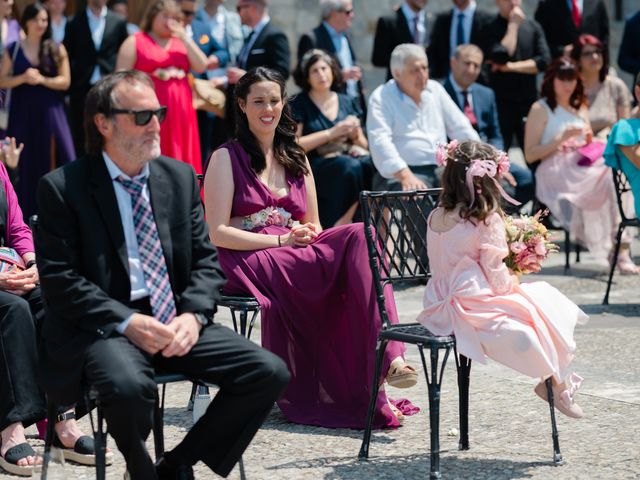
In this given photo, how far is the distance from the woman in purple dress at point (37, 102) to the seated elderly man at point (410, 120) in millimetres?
2990

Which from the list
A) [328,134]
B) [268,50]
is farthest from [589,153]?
[268,50]

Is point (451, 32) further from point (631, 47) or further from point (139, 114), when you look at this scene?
point (139, 114)

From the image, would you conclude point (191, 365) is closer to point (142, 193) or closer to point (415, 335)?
point (142, 193)

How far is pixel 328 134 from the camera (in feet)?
30.5

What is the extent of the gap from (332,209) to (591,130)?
225 cm

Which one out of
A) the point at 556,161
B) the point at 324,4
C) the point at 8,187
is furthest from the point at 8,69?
the point at 8,187

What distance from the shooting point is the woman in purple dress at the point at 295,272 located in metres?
5.61

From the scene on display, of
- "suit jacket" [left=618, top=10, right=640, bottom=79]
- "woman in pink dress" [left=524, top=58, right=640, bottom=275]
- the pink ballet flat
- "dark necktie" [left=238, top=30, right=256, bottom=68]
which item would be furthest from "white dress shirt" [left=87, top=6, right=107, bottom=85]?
the pink ballet flat

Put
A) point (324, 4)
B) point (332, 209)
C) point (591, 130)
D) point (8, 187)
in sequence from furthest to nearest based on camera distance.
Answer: point (324, 4)
point (591, 130)
point (332, 209)
point (8, 187)

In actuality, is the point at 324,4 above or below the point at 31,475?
above

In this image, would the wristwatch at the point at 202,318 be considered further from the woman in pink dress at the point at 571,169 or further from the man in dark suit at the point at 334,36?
Result: the man in dark suit at the point at 334,36

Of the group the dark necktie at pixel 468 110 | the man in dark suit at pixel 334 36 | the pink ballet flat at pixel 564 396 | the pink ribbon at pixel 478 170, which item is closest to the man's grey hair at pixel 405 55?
the dark necktie at pixel 468 110

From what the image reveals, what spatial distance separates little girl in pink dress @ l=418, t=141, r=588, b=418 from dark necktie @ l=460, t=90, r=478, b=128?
5.24 meters

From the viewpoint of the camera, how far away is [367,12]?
16.5 metres
